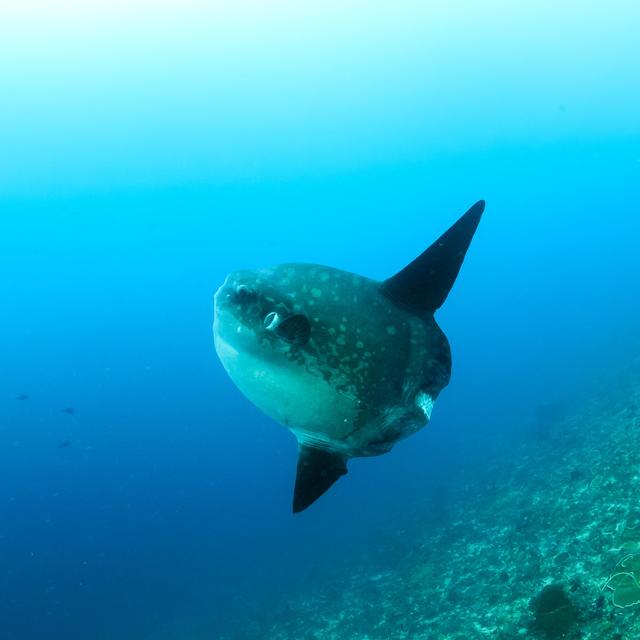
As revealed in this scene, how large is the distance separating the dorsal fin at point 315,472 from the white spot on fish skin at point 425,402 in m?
0.47

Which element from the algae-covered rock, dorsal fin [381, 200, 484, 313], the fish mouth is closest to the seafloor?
the algae-covered rock

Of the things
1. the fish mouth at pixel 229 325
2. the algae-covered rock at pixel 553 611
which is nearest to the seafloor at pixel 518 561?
the algae-covered rock at pixel 553 611

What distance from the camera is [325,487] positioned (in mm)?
2488

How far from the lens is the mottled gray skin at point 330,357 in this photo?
2.19m

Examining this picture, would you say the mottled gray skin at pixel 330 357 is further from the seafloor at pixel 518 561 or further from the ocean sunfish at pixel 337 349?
the seafloor at pixel 518 561

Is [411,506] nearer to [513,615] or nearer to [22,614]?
[513,615]

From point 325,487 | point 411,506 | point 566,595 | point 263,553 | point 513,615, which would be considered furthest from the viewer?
point 263,553

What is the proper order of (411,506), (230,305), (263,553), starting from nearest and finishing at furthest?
(230,305) < (411,506) < (263,553)

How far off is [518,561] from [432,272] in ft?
38.2

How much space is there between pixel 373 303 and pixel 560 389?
44628mm

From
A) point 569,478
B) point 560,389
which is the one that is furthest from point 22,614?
point 560,389

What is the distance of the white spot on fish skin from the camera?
2328 millimetres

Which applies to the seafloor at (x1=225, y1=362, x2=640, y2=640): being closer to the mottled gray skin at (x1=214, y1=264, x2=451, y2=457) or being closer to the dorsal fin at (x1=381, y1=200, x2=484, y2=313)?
the mottled gray skin at (x1=214, y1=264, x2=451, y2=457)

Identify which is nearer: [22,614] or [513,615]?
[513,615]
